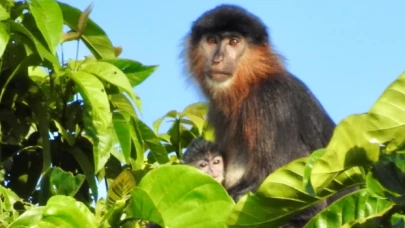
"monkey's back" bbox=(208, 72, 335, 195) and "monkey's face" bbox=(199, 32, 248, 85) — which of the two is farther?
"monkey's face" bbox=(199, 32, 248, 85)

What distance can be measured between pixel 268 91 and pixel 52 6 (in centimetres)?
212

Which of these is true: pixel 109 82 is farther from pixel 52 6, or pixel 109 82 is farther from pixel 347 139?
pixel 347 139

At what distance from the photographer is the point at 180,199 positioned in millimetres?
3139

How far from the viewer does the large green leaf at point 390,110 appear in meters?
2.36

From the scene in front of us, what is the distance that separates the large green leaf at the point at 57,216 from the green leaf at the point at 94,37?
2.38 meters

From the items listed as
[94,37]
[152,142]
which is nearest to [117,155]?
[152,142]

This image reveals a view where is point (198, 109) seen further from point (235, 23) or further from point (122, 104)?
point (122, 104)

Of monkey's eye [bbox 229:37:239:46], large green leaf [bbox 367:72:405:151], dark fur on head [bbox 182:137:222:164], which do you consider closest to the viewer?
large green leaf [bbox 367:72:405:151]

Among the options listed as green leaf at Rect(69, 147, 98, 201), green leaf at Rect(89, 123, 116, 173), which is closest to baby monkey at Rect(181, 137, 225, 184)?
green leaf at Rect(69, 147, 98, 201)

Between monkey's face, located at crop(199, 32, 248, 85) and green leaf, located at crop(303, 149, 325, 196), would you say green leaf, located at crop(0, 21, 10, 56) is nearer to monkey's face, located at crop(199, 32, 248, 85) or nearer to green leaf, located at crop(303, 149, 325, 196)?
monkey's face, located at crop(199, 32, 248, 85)

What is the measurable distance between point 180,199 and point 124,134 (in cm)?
208

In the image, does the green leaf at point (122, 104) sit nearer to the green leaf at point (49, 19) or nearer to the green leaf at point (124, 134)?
the green leaf at point (124, 134)

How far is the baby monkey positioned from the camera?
21.5 feet

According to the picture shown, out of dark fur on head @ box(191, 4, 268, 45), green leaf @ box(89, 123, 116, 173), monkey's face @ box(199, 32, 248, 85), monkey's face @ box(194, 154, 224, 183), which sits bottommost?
monkey's face @ box(194, 154, 224, 183)
